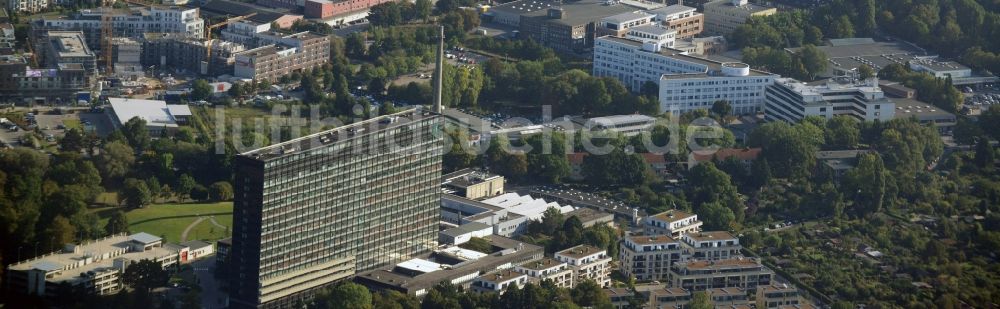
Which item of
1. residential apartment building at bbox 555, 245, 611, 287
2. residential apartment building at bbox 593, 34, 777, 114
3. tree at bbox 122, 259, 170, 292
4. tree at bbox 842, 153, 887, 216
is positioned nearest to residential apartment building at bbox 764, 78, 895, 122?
residential apartment building at bbox 593, 34, 777, 114

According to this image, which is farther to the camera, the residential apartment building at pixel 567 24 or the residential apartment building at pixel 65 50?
the residential apartment building at pixel 567 24

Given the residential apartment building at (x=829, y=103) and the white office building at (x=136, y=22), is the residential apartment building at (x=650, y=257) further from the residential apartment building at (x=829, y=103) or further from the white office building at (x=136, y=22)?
the white office building at (x=136, y=22)

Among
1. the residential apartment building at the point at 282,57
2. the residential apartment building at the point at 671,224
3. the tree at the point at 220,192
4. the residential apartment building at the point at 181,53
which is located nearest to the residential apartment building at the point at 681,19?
the residential apartment building at the point at 282,57

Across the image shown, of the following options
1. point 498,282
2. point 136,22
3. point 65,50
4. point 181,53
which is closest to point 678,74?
point 181,53

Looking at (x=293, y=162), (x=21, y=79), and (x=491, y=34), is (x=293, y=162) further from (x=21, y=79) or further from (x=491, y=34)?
(x=491, y=34)

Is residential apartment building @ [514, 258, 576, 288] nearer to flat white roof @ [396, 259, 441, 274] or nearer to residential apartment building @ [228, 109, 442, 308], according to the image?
flat white roof @ [396, 259, 441, 274]
